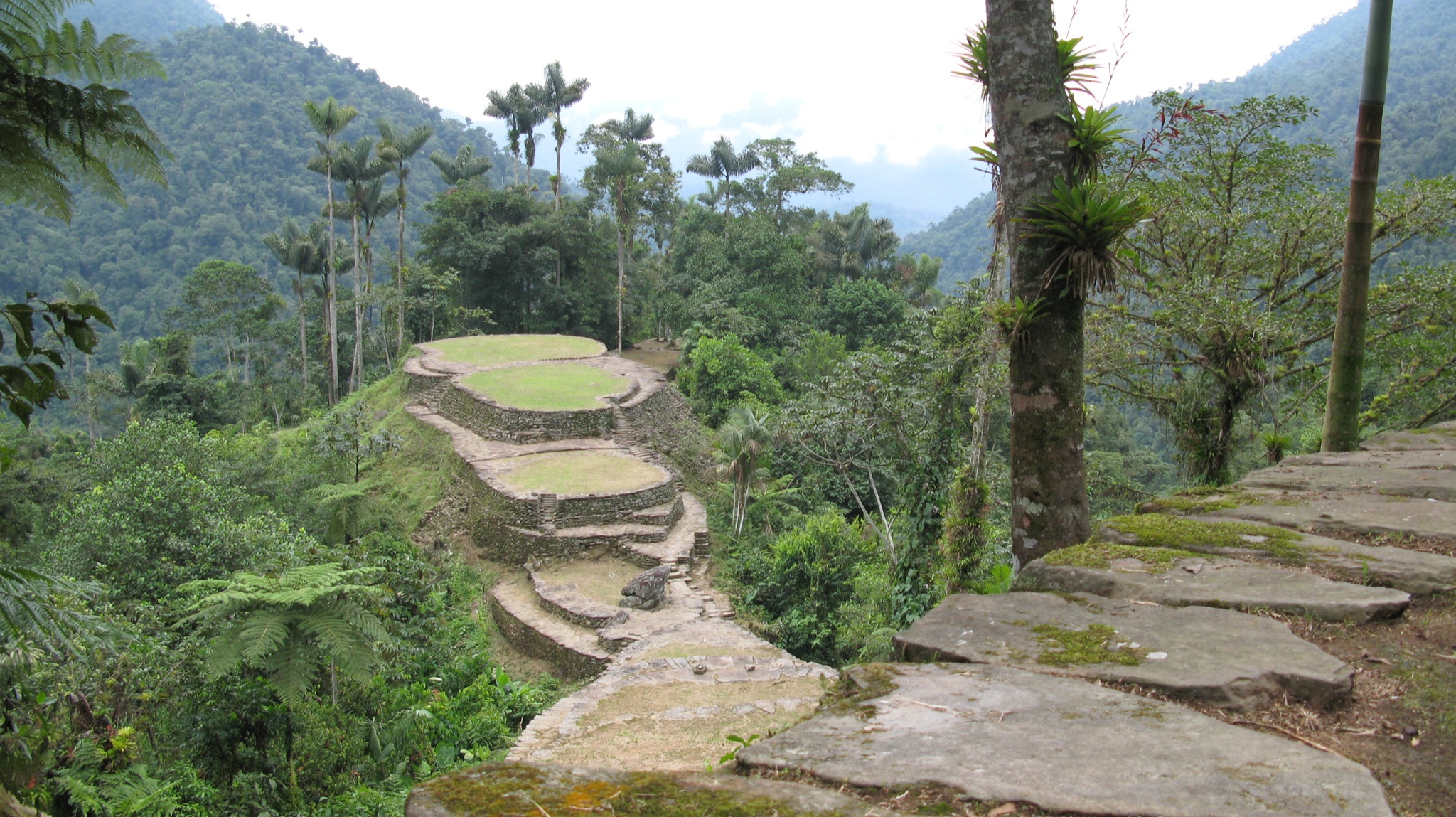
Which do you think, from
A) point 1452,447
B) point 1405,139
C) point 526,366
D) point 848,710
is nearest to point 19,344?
point 848,710

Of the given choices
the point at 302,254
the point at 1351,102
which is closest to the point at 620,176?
the point at 302,254

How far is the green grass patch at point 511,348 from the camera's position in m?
20.5

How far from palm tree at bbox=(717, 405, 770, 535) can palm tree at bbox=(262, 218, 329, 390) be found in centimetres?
1838

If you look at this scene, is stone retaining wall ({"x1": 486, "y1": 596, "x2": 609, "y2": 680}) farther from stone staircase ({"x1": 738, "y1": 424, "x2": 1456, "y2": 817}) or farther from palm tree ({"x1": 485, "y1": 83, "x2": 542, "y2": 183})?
palm tree ({"x1": 485, "y1": 83, "x2": 542, "y2": 183})

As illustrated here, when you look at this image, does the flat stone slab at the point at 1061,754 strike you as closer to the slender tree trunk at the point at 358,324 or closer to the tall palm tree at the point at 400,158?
the tall palm tree at the point at 400,158

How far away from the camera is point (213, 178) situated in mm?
46375

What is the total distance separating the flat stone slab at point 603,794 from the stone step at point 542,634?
8519 millimetres

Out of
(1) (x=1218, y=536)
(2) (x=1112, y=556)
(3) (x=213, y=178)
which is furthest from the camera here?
(3) (x=213, y=178)

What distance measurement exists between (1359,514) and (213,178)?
179 ft

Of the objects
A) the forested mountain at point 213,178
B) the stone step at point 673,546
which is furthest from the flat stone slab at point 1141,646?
the forested mountain at point 213,178

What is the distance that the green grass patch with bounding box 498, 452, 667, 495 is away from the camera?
1362cm

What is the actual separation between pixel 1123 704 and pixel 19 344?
2445 mm

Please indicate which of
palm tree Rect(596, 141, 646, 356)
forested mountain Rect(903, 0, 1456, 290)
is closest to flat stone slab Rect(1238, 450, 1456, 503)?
forested mountain Rect(903, 0, 1456, 290)

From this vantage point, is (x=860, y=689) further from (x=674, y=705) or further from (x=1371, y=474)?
(x=674, y=705)
